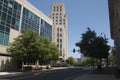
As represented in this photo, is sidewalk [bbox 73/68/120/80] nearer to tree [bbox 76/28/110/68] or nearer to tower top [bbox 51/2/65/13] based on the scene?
tree [bbox 76/28/110/68]

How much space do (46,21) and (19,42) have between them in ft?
113

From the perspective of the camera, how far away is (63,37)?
157 metres

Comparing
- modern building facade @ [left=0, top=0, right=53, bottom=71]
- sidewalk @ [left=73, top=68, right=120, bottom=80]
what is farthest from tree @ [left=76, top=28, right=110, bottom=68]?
modern building facade @ [left=0, top=0, right=53, bottom=71]

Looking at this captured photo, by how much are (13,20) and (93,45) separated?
22994mm

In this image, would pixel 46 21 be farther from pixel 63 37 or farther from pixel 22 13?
pixel 63 37

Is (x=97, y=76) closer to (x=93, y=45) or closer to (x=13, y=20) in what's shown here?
(x=93, y=45)

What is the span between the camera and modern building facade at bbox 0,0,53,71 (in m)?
48.6

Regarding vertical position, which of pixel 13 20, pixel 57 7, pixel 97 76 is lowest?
pixel 97 76

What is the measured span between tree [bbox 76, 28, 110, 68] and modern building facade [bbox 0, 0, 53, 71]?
1763 cm

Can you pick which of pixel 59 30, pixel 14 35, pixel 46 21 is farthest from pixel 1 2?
pixel 59 30

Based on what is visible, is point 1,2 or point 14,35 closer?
point 1,2

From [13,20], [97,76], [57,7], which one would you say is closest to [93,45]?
[97,76]

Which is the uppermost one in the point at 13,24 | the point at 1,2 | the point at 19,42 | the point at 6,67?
the point at 1,2

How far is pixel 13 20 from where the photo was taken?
53844 millimetres
